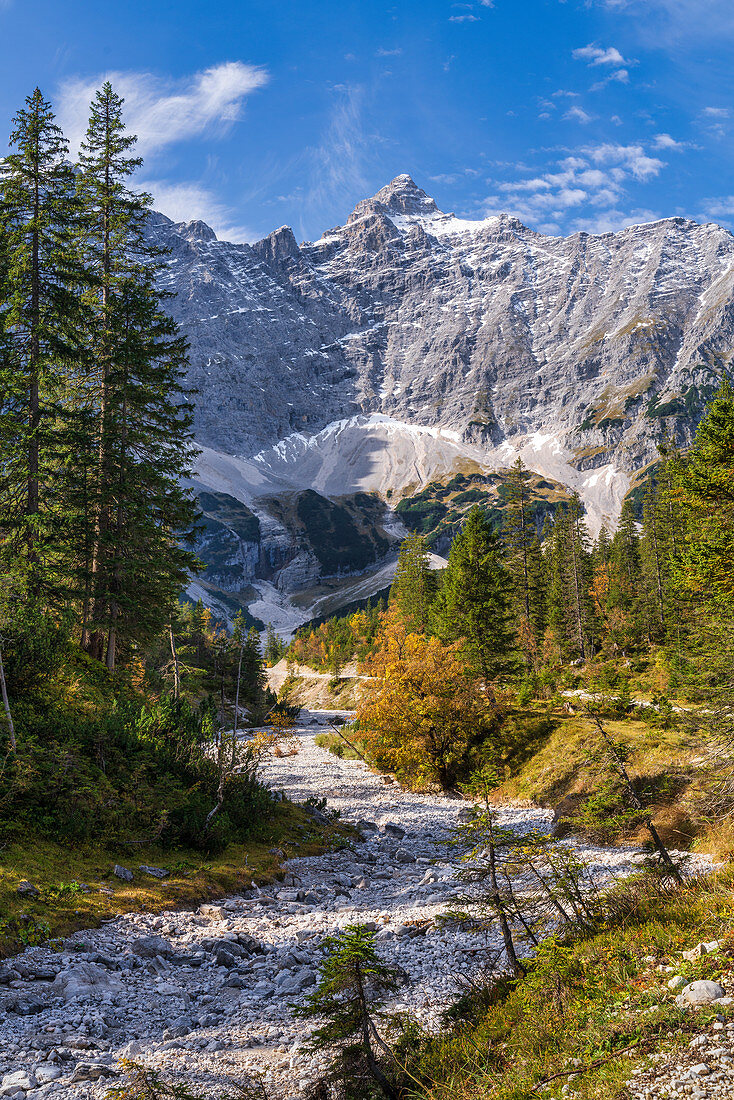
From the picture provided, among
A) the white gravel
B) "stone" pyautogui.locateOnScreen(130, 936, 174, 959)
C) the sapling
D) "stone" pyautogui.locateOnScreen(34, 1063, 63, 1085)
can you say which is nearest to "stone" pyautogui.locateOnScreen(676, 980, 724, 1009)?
the white gravel

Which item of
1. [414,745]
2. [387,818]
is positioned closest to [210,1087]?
[387,818]

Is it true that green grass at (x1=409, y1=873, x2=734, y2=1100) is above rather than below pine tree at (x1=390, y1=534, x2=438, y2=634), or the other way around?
below

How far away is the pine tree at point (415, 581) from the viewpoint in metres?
67.9

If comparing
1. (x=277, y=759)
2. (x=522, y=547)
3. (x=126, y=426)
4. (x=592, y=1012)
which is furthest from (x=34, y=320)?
(x=522, y=547)

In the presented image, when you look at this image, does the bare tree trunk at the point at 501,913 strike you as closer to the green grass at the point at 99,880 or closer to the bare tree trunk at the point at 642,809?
the bare tree trunk at the point at 642,809

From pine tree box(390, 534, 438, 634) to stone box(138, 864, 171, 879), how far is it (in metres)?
52.8

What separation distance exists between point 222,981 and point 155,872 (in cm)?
386

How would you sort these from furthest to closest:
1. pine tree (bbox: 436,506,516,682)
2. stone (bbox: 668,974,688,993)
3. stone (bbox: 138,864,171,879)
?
pine tree (bbox: 436,506,516,682)
stone (bbox: 138,864,171,879)
stone (bbox: 668,974,688,993)

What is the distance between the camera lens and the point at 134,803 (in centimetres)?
1402

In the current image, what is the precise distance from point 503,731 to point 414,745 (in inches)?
170

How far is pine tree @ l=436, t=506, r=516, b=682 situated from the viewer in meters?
35.2

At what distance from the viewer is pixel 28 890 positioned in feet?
31.9

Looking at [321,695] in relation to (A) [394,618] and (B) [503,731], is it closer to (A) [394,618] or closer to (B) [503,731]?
(A) [394,618]

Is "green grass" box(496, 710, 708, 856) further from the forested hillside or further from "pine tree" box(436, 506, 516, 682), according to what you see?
"pine tree" box(436, 506, 516, 682)
